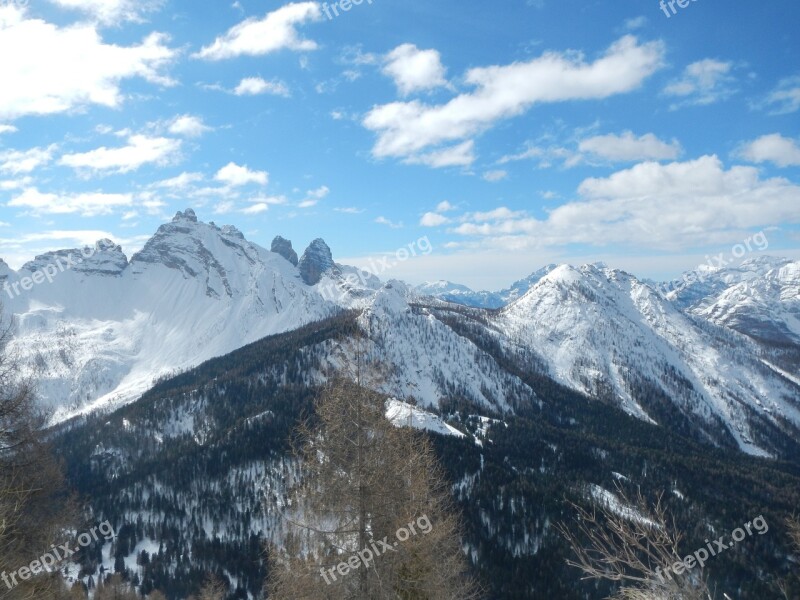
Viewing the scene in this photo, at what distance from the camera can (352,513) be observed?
533 inches

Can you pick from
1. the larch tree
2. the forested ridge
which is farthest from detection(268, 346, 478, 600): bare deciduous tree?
the forested ridge

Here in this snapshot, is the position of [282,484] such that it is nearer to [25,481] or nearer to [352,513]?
[25,481]

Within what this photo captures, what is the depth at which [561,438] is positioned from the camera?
176m

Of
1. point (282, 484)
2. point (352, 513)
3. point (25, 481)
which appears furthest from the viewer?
point (282, 484)

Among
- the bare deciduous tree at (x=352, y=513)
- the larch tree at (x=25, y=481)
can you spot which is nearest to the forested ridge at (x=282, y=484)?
the larch tree at (x=25, y=481)

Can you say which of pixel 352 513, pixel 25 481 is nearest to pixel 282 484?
pixel 25 481

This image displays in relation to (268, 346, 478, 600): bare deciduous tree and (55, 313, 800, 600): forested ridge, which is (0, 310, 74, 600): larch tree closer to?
(268, 346, 478, 600): bare deciduous tree

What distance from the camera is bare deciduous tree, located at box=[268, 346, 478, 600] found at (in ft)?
43.7

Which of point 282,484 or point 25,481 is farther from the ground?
point 25,481

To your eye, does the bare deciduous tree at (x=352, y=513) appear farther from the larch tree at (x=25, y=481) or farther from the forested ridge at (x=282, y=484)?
the forested ridge at (x=282, y=484)

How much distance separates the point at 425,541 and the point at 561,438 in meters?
175

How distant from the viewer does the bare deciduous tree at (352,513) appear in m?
13.3

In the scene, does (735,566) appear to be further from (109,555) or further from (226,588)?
(109,555)

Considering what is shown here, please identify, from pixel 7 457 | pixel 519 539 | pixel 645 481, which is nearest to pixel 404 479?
pixel 7 457
